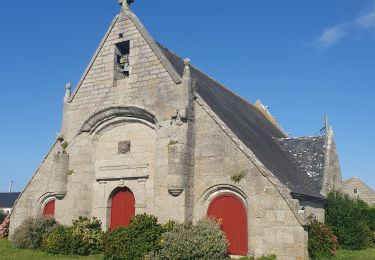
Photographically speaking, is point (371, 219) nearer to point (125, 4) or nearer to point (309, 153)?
point (309, 153)

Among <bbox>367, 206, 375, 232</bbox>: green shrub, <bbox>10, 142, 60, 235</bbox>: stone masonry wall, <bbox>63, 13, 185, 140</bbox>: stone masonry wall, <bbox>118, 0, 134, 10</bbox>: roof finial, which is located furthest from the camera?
<bbox>367, 206, 375, 232</bbox>: green shrub

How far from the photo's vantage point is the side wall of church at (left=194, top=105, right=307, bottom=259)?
11.9 metres

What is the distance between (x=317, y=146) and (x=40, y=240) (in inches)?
534

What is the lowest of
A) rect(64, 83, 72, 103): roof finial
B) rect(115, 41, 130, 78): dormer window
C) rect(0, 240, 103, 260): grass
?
rect(0, 240, 103, 260): grass

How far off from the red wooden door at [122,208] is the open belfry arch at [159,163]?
0.04 m

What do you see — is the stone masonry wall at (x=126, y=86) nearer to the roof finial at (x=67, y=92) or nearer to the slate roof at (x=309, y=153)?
the roof finial at (x=67, y=92)

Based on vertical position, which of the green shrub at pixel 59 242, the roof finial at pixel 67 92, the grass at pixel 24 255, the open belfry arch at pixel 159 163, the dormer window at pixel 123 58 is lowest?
the grass at pixel 24 255

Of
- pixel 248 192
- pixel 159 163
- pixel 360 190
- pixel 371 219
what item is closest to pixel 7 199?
pixel 360 190

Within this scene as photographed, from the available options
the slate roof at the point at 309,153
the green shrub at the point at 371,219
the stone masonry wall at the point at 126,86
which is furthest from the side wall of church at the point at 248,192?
the green shrub at the point at 371,219

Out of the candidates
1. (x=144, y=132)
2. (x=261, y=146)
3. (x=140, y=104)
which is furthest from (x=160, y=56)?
(x=261, y=146)

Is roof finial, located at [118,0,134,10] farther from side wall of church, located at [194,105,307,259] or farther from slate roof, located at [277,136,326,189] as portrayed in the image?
slate roof, located at [277,136,326,189]

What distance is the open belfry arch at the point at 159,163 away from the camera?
12.7m

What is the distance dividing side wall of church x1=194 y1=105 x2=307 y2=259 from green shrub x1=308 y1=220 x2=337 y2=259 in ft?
5.79

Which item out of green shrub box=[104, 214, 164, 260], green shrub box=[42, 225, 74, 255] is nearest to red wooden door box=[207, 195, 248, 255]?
green shrub box=[104, 214, 164, 260]
